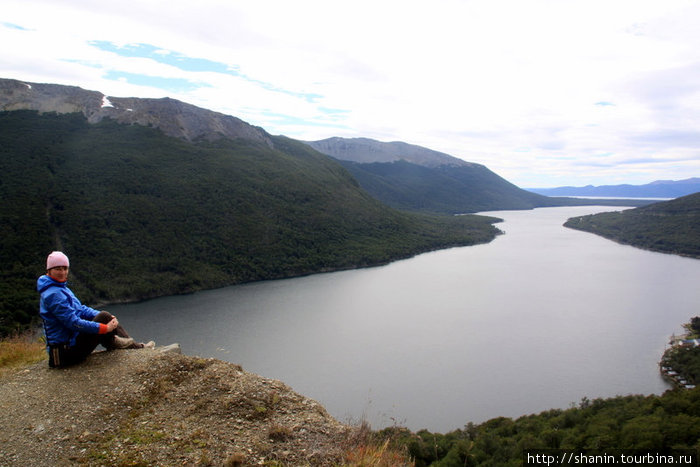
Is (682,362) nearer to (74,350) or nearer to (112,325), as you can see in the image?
(112,325)

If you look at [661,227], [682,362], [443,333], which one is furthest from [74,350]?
[661,227]

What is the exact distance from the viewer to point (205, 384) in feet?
16.4

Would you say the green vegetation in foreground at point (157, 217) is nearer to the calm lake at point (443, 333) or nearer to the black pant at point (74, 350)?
the calm lake at point (443, 333)

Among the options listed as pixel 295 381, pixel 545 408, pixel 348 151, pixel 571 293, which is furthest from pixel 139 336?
pixel 348 151

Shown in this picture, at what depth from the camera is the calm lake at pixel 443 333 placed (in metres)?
22.7

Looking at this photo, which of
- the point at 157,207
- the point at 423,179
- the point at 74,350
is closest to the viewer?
the point at 74,350

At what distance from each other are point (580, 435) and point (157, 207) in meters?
50.0

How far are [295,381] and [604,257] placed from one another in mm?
58827

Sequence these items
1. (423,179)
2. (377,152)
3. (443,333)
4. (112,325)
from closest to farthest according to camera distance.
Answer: (112,325), (443,333), (423,179), (377,152)

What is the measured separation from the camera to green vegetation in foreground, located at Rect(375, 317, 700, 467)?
11.0 m

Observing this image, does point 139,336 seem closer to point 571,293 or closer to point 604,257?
point 571,293

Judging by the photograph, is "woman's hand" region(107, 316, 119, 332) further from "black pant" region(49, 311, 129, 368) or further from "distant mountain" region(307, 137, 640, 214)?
"distant mountain" region(307, 137, 640, 214)

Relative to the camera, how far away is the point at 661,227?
79.4 metres

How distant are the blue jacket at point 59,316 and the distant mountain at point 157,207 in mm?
29700
